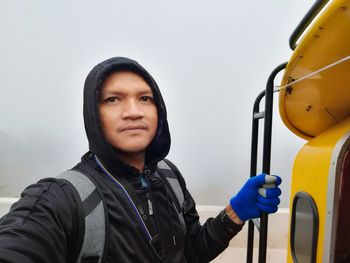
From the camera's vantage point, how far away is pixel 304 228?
27.7 inches

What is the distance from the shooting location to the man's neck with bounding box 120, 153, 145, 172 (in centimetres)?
79

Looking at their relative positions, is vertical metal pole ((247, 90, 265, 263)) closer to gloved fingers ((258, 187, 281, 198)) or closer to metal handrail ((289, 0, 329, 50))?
gloved fingers ((258, 187, 281, 198))

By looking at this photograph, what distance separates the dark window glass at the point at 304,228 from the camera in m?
0.63

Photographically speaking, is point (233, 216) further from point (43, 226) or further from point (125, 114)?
point (43, 226)

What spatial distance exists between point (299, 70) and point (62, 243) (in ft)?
2.07

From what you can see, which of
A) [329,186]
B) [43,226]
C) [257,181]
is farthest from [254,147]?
[43,226]

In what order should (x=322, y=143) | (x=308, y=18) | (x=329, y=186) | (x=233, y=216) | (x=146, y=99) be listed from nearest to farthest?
1. (x=308, y=18)
2. (x=329, y=186)
3. (x=322, y=143)
4. (x=146, y=99)
5. (x=233, y=216)

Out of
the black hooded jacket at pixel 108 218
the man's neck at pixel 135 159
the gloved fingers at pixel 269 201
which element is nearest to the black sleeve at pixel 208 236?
the black hooded jacket at pixel 108 218

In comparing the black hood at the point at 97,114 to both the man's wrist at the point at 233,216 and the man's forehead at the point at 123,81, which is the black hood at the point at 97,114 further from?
the man's wrist at the point at 233,216

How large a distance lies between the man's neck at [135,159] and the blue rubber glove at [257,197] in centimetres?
35

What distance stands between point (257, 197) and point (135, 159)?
0.42m

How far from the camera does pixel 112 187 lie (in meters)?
0.71

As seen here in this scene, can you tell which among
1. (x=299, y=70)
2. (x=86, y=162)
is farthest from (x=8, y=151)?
(x=299, y=70)

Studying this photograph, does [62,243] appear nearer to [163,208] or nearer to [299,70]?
[163,208]
